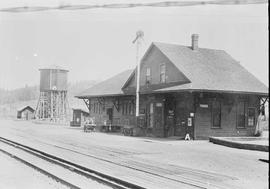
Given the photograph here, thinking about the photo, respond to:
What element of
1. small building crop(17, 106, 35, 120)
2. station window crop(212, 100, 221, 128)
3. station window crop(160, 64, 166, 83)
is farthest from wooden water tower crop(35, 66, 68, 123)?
station window crop(212, 100, 221, 128)

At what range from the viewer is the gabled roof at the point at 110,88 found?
109 ft

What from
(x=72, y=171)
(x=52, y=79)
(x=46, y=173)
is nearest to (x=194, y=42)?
(x=72, y=171)

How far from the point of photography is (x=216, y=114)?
24.4 metres

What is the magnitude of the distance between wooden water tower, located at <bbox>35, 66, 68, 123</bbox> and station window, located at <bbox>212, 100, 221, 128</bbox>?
126 feet

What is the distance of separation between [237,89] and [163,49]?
581 cm

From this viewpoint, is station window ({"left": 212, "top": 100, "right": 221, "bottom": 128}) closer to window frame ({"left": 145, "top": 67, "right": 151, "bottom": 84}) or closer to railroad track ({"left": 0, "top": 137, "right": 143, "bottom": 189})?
window frame ({"left": 145, "top": 67, "right": 151, "bottom": 84})

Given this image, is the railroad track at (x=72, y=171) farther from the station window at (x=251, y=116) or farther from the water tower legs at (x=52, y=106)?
the water tower legs at (x=52, y=106)

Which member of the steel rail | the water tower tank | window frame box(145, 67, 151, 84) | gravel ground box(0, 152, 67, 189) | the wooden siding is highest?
the water tower tank

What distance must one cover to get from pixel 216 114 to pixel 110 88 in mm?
12895

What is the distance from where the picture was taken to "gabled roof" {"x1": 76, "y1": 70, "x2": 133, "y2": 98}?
33094 mm

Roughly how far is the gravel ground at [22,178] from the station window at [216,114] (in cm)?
1431

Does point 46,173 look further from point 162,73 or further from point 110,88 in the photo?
point 110,88

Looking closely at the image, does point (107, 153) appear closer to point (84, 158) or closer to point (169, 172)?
point (84, 158)

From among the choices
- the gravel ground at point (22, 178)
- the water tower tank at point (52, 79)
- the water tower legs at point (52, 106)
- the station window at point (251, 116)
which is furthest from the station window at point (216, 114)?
the water tower tank at point (52, 79)
